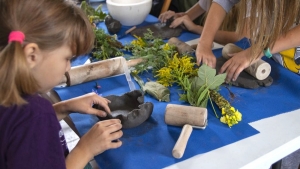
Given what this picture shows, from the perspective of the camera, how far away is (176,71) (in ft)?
3.51

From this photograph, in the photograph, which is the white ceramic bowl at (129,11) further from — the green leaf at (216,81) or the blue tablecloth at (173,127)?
the green leaf at (216,81)

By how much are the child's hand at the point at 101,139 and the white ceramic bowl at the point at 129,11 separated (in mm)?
837

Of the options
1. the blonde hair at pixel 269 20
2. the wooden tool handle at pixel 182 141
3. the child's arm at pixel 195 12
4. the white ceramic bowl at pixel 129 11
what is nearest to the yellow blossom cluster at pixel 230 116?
the wooden tool handle at pixel 182 141

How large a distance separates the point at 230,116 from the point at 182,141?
0.18 m

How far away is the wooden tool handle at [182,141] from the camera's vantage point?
0.75 meters

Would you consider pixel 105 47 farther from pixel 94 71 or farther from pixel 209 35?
pixel 209 35

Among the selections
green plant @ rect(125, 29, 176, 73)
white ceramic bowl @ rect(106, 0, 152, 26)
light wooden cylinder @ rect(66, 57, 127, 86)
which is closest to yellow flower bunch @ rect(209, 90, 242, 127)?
green plant @ rect(125, 29, 176, 73)

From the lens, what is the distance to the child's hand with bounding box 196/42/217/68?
1105 millimetres

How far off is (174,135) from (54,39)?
0.41 m

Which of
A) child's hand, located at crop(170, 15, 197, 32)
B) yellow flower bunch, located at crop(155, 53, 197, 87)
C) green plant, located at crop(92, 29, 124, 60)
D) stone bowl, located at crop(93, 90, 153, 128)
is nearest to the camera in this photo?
stone bowl, located at crop(93, 90, 153, 128)

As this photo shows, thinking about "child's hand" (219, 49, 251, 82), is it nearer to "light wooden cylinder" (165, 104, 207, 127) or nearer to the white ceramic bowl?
"light wooden cylinder" (165, 104, 207, 127)

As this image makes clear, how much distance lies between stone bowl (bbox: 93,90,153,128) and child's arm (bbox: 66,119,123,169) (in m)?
0.05

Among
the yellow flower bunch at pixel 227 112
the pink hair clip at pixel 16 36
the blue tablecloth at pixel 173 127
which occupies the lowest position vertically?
the blue tablecloth at pixel 173 127

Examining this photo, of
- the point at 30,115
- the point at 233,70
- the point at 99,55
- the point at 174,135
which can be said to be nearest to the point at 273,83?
the point at 233,70
